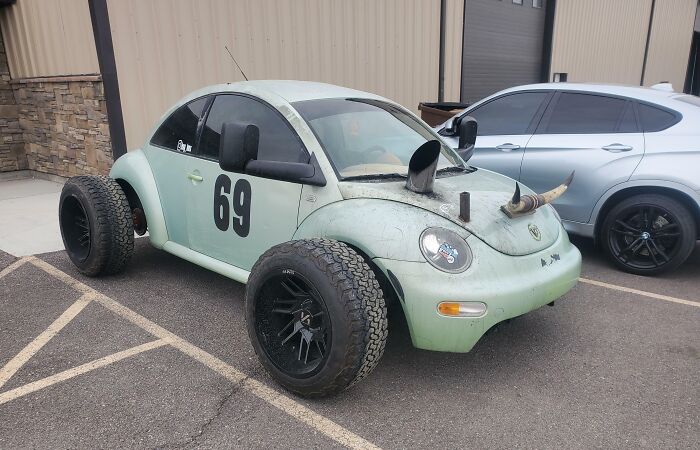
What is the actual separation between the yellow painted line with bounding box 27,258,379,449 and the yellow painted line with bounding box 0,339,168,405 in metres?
0.15

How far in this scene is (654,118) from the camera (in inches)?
184

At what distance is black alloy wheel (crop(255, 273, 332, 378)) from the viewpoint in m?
2.70

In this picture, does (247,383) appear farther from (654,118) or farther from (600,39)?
(600,39)

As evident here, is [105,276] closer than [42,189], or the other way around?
[105,276]

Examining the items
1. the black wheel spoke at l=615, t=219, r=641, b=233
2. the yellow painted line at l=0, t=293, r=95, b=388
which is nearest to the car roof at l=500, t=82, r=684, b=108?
the black wheel spoke at l=615, t=219, r=641, b=233

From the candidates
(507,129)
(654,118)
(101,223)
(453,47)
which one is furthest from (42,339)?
(453,47)

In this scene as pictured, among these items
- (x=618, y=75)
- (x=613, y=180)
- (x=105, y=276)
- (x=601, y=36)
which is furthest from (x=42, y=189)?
(x=618, y=75)

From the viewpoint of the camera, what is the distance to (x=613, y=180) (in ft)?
15.1

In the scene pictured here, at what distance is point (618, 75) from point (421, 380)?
60.3 ft

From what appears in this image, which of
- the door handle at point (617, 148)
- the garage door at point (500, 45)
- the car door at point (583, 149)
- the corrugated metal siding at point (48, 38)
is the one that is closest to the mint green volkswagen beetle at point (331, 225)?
the car door at point (583, 149)

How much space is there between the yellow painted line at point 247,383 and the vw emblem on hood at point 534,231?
1518mm

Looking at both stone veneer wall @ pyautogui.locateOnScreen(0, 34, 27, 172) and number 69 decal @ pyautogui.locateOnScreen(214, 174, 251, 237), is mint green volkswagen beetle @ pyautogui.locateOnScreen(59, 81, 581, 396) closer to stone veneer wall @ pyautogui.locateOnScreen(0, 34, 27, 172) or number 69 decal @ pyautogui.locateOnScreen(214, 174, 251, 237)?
number 69 decal @ pyautogui.locateOnScreen(214, 174, 251, 237)

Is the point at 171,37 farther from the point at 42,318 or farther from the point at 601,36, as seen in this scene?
the point at 601,36

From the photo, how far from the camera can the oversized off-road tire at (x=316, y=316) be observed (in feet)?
8.09
